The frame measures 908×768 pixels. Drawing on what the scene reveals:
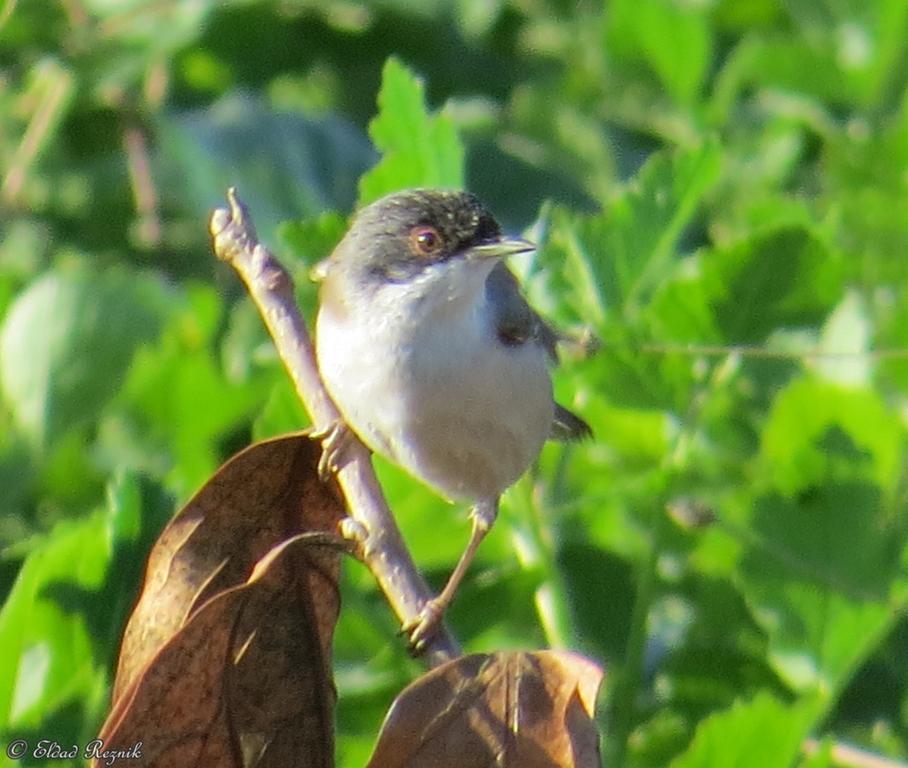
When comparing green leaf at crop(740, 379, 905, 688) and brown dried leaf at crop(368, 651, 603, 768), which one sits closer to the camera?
brown dried leaf at crop(368, 651, 603, 768)

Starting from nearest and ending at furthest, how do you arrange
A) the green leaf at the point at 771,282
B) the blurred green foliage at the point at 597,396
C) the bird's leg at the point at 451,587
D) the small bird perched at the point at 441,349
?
the bird's leg at the point at 451,587
the blurred green foliage at the point at 597,396
the green leaf at the point at 771,282
the small bird perched at the point at 441,349

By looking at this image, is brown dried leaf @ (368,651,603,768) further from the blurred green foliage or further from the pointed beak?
the pointed beak

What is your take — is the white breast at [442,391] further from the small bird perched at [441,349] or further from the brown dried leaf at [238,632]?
the brown dried leaf at [238,632]

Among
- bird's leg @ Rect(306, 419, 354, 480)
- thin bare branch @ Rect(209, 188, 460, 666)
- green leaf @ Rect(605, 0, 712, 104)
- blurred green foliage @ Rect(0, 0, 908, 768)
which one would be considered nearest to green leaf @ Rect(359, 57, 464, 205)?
blurred green foliage @ Rect(0, 0, 908, 768)

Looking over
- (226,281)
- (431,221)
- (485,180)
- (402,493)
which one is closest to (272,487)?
(402,493)

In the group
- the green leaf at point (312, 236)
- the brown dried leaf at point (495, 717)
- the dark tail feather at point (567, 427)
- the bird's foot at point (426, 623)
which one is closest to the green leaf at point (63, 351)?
the green leaf at point (312, 236)

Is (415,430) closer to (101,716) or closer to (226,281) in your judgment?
(101,716)
